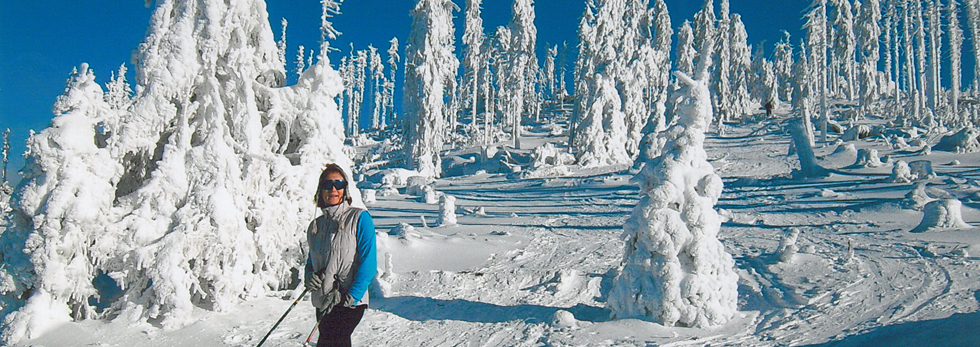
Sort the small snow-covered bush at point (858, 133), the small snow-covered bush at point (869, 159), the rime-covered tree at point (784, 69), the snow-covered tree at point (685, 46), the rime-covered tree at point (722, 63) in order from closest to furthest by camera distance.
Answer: the small snow-covered bush at point (869, 159) < the small snow-covered bush at point (858, 133) < the rime-covered tree at point (722, 63) < the snow-covered tree at point (685, 46) < the rime-covered tree at point (784, 69)

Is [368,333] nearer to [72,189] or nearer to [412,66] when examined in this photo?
[72,189]

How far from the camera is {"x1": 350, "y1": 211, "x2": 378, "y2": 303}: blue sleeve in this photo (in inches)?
135

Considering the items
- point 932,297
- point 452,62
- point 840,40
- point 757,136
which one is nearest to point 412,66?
point 452,62

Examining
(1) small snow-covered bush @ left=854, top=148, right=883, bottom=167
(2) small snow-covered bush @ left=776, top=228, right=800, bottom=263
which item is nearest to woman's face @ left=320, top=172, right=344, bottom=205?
(2) small snow-covered bush @ left=776, top=228, right=800, bottom=263

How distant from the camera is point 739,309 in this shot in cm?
Answer: 632

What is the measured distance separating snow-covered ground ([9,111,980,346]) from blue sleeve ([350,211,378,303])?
2.55 m

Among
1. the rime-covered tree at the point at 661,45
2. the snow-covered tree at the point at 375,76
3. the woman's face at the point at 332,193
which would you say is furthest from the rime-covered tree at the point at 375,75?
the woman's face at the point at 332,193

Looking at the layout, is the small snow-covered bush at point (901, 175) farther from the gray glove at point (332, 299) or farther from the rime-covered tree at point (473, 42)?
the rime-covered tree at point (473, 42)

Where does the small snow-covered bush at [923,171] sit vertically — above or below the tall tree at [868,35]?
below

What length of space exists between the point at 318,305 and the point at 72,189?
13.9ft

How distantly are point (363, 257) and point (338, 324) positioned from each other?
469 mm

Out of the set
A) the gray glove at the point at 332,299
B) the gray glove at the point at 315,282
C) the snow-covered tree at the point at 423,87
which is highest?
the snow-covered tree at the point at 423,87

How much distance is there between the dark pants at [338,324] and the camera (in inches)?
136

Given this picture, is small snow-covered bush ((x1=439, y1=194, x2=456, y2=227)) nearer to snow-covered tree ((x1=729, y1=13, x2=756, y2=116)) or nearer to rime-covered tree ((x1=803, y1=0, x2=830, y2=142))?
rime-covered tree ((x1=803, y1=0, x2=830, y2=142))
